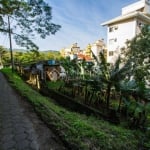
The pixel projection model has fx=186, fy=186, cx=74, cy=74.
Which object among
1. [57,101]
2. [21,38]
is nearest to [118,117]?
[57,101]

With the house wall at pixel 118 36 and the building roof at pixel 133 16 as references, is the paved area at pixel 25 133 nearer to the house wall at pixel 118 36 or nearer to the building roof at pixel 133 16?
the house wall at pixel 118 36

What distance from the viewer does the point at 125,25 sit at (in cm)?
2836

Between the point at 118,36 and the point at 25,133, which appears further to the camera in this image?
the point at 118,36

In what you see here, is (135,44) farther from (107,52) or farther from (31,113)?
(107,52)

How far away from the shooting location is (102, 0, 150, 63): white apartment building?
2698 centimetres

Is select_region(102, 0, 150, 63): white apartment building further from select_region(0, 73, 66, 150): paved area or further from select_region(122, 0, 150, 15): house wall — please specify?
select_region(0, 73, 66, 150): paved area

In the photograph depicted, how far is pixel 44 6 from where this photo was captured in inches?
482

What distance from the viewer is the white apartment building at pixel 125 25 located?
88.5ft

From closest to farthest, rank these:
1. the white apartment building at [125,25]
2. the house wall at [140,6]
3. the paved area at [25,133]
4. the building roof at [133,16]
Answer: the paved area at [25,133]
the building roof at [133,16]
the white apartment building at [125,25]
the house wall at [140,6]

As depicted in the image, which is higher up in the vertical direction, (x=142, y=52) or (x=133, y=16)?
(x=133, y=16)

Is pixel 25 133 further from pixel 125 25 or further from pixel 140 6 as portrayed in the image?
pixel 140 6

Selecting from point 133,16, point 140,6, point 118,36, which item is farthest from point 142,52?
point 140,6

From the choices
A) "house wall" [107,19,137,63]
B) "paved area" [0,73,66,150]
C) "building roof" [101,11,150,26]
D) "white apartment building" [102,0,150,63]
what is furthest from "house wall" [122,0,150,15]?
"paved area" [0,73,66,150]

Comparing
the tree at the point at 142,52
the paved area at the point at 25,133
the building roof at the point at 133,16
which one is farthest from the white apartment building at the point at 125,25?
the paved area at the point at 25,133
